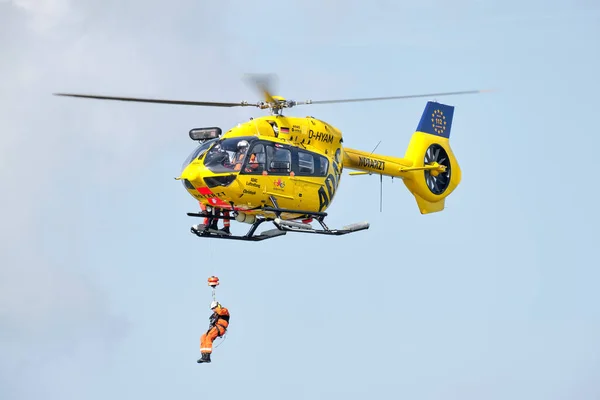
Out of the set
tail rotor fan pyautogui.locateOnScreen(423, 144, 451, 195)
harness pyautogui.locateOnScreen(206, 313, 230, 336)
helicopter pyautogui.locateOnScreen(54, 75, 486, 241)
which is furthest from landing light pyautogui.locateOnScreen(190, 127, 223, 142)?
tail rotor fan pyautogui.locateOnScreen(423, 144, 451, 195)

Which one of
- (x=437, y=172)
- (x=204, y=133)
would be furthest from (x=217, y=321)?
(x=437, y=172)

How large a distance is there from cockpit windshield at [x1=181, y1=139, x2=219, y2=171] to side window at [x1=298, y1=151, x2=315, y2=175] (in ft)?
6.78

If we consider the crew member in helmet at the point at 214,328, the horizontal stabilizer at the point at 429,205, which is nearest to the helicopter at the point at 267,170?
the crew member in helmet at the point at 214,328

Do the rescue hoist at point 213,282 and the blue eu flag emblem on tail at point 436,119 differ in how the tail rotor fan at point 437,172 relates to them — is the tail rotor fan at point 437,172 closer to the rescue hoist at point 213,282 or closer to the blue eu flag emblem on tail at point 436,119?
the blue eu flag emblem on tail at point 436,119

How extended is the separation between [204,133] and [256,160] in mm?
1591

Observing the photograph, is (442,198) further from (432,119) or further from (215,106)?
(215,106)

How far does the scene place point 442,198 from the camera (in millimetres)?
36875

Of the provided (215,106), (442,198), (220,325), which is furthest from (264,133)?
(442,198)

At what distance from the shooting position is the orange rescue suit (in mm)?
30328

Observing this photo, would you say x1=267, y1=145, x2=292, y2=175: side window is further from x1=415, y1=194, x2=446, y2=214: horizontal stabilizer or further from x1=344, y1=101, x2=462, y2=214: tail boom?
x1=415, y1=194, x2=446, y2=214: horizontal stabilizer

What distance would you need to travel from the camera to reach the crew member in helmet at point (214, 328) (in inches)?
1192

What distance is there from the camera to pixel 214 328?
30469mm

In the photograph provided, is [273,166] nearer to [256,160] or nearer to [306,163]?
[256,160]

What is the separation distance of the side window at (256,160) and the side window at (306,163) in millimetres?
1134
